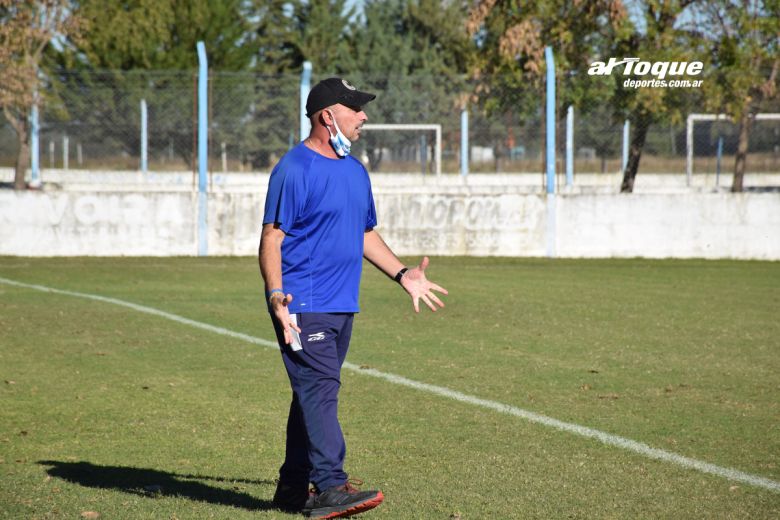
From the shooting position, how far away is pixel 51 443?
6.21 m

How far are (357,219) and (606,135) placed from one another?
17374mm

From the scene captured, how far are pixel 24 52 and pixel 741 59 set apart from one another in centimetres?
1649

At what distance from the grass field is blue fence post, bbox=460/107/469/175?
750 centimetres

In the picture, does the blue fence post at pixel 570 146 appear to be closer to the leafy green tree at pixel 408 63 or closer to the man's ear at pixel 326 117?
the leafy green tree at pixel 408 63

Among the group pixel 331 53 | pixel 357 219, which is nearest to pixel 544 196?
pixel 357 219

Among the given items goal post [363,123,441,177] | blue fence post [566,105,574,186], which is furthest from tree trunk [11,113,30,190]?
blue fence post [566,105,574,186]

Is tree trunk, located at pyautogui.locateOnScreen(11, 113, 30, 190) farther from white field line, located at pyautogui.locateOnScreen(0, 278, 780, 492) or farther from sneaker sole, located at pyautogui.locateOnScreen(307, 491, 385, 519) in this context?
sneaker sole, located at pyautogui.locateOnScreen(307, 491, 385, 519)

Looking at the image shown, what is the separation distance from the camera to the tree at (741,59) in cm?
2073

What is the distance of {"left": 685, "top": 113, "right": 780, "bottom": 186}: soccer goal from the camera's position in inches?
869

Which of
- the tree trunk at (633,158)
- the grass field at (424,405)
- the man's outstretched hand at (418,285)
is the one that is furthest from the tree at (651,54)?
the man's outstretched hand at (418,285)

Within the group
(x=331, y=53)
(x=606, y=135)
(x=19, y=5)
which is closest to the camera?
(x=606, y=135)

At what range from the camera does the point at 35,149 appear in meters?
21.6

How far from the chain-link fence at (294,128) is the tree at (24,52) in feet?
1.25

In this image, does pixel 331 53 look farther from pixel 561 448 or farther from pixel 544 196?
pixel 561 448
